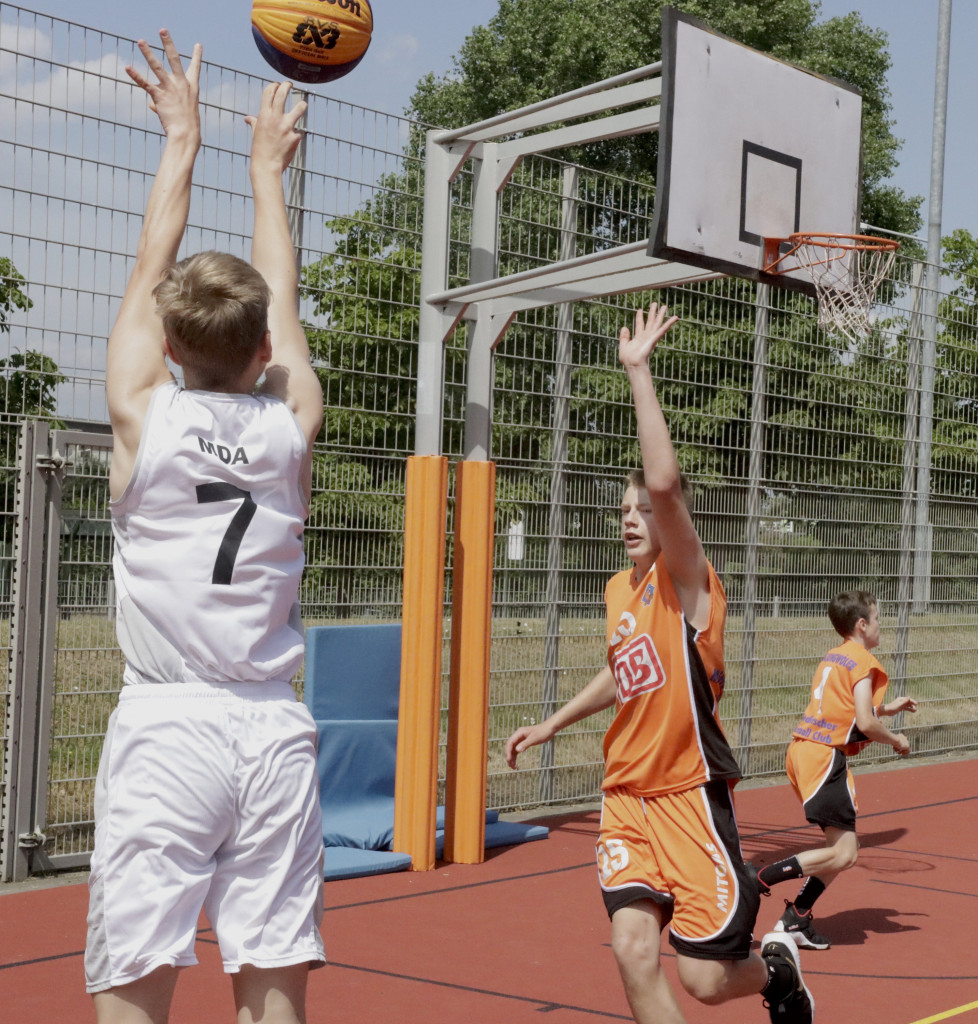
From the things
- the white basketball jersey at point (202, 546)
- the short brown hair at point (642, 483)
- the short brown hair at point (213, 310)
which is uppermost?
the short brown hair at point (213, 310)

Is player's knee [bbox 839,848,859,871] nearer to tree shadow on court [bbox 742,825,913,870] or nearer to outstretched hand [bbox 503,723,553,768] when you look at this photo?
tree shadow on court [bbox 742,825,913,870]

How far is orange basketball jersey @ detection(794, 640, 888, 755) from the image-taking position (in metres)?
6.95

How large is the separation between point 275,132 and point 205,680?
1230 millimetres

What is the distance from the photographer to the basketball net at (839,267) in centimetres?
771

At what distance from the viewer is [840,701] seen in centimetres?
698

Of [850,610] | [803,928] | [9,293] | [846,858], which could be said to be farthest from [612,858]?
[9,293]

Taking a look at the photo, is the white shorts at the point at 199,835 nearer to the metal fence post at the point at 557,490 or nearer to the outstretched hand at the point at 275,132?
the outstretched hand at the point at 275,132

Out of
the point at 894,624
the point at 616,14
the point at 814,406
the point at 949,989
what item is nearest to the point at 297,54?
the point at 949,989

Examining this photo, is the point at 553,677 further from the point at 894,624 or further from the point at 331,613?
the point at 894,624

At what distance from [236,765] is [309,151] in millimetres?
6167

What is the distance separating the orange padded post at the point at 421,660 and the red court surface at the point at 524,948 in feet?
0.98

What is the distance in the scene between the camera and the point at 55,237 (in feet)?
23.2

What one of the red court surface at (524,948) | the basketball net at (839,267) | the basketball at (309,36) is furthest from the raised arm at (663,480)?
the basketball net at (839,267)

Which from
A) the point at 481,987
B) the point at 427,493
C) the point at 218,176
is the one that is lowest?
the point at 481,987
